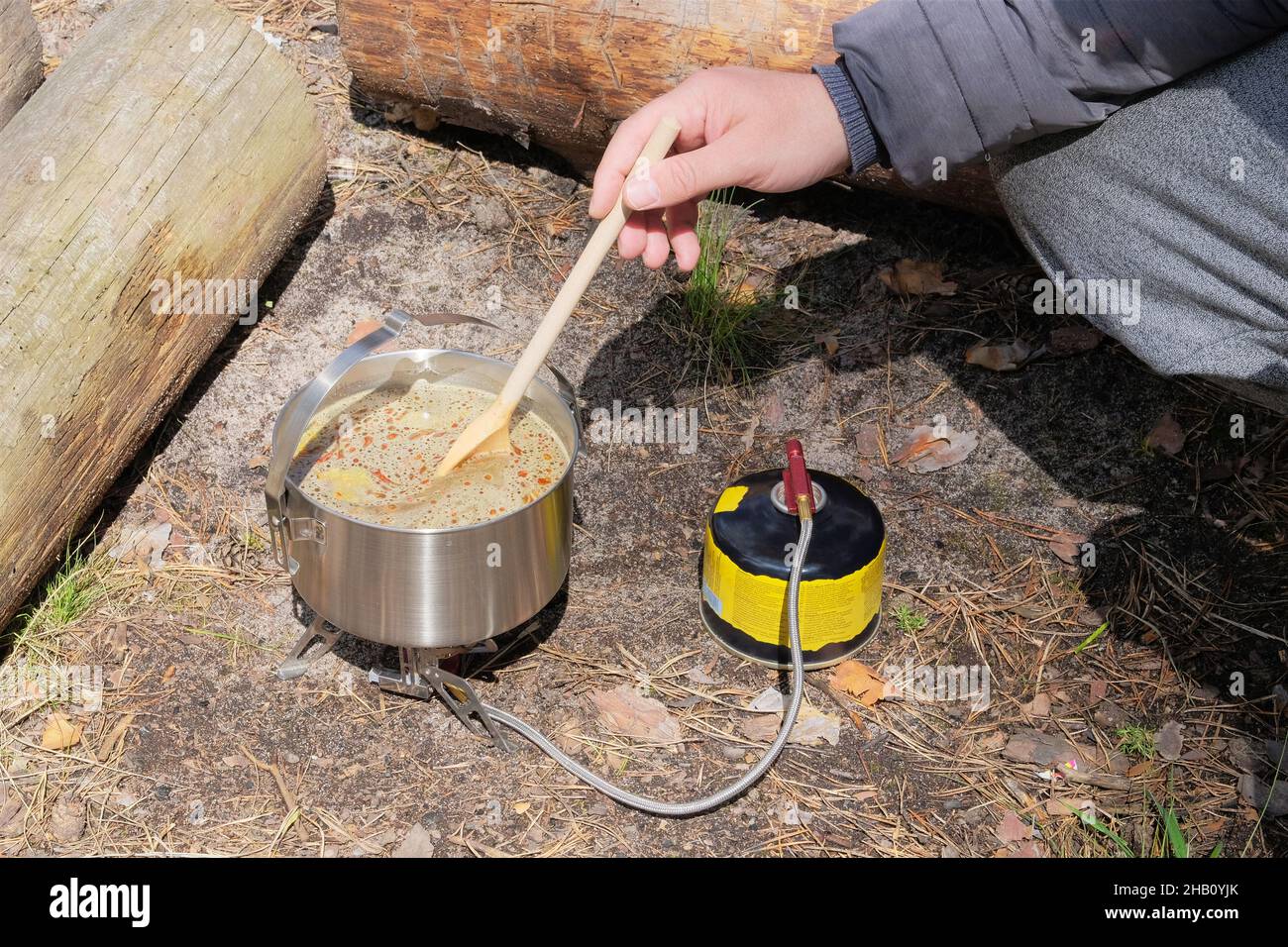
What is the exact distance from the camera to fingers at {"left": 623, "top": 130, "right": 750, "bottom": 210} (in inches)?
99.0

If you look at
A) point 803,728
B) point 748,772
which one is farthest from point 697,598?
point 748,772

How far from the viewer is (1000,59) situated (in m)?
2.70

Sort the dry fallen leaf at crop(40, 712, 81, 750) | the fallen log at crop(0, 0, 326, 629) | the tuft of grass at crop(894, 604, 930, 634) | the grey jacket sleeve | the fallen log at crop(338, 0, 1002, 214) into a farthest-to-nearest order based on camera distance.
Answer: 1. the fallen log at crop(338, 0, 1002, 214)
2. the tuft of grass at crop(894, 604, 930, 634)
3. the fallen log at crop(0, 0, 326, 629)
4. the dry fallen leaf at crop(40, 712, 81, 750)
5. the grey jacket sleeve

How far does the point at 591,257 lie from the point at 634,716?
1134 mm

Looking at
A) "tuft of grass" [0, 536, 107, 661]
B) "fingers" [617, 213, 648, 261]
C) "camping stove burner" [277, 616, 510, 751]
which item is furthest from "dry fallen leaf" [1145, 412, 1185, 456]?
"tuft of grass" [0, 536, 107, 661]

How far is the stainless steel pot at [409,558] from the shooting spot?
256cm

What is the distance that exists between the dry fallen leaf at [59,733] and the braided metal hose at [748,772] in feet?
3.13

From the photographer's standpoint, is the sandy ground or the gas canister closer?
the sandy ground

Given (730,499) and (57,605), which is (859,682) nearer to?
(730,499)

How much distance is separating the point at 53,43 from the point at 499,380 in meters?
2.55

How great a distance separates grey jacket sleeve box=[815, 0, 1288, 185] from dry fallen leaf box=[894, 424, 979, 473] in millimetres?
991

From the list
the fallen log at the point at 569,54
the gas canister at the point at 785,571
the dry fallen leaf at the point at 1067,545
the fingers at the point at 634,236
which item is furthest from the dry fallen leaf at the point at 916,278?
the fingers at the point at 634,236

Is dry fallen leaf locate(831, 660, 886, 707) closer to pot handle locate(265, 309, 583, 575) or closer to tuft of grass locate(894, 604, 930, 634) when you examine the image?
tuft of grass locate(894, 604, 930, 634)
